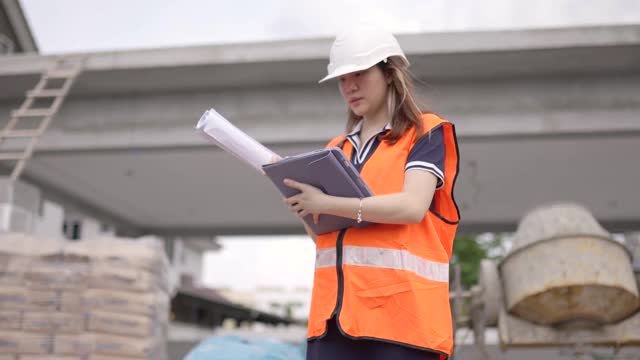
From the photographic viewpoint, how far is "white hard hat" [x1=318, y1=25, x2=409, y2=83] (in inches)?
74.9

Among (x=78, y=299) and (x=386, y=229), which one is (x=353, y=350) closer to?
(x=386, y=229)

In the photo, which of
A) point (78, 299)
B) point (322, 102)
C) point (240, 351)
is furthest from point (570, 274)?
point (322, 102)

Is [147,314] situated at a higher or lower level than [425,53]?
lower

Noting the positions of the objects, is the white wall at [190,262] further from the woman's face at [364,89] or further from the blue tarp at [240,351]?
the woman's face at [364,89]

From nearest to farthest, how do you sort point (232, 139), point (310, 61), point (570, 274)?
1. point (232, 139)
2. point (570, 274)
3. point (310, 61)

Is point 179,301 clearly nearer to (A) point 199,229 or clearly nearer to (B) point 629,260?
(A) point 199,229

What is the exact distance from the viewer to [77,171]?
14.0 metres

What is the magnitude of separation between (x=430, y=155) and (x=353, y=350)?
57cm

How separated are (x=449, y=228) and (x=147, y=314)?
3.51 metres

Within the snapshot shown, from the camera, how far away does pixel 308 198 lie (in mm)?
1826

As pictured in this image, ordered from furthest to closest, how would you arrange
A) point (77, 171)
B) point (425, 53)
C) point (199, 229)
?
point (199, 229) → point (77, 171) → point (425, 53)

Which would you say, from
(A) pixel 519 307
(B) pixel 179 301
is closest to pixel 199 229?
(B) pixel 179 301

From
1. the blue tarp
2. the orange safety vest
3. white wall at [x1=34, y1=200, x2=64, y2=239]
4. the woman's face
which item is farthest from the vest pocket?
white wall at [x1=34, y1=200, x2=64, y2=239]

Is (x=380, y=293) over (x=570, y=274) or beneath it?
beneath
